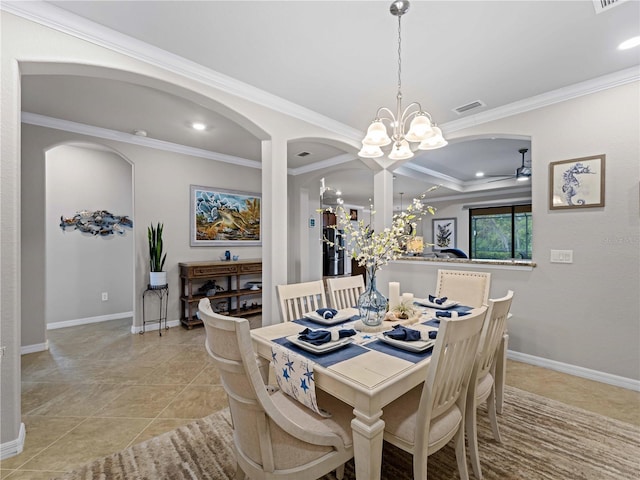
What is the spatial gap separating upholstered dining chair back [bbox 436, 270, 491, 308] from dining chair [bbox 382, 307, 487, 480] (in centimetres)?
133

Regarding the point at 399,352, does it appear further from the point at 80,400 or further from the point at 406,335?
the point at 80,400

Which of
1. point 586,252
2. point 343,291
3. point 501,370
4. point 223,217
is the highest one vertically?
point 223,217

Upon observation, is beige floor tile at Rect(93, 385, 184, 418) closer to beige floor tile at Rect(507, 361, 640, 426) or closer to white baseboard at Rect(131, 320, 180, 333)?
white baseboard at Rect(131, 320, 180, 333)

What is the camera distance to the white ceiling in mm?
1865

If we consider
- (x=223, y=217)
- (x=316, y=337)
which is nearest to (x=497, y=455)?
(x=316, y=337)

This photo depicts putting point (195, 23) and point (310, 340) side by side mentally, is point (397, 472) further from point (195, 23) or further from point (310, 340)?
point (195, 23)

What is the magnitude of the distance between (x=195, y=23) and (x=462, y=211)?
27.7 feet

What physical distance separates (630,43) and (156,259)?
5239 mm

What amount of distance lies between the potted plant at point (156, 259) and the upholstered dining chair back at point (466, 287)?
353cm

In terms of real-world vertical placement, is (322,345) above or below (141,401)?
above

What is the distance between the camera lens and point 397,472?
164 centimetres

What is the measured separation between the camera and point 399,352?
149 centimetres

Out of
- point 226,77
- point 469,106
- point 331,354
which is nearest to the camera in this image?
point 331,354

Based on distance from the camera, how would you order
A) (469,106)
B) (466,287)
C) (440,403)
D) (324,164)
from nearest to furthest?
(440,403) < (466,287) < (469,106) < (324,164)
